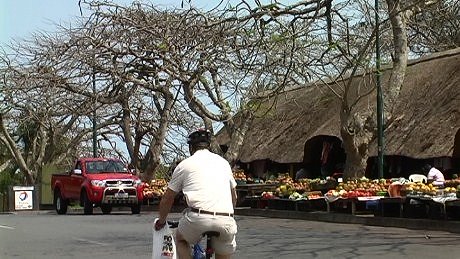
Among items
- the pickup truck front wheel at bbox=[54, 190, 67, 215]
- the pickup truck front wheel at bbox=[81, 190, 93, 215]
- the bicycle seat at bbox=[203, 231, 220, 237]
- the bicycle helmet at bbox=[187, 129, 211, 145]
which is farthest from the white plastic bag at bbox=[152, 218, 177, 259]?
the pickup truck front wheel at bbox=[54, 190, 67, 215]

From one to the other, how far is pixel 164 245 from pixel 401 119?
65.1 feet

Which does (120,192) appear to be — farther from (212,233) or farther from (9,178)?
(9,178)

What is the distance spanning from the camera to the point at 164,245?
7586 millimetres

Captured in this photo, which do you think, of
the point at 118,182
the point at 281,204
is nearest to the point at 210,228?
the point at 281,204

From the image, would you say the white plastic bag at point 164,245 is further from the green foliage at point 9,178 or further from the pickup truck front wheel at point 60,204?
the green foliage at point 9,178

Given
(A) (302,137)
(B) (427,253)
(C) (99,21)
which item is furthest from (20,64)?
(B) (427,253)

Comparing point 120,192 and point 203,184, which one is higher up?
point 203,184

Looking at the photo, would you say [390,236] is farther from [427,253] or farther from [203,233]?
[203,233]

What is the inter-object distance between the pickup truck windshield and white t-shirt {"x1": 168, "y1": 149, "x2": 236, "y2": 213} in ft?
72.0

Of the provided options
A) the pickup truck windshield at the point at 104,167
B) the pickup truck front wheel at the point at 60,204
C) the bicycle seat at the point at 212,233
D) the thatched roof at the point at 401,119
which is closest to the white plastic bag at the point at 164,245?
the bicycle seat at the point at 212,233

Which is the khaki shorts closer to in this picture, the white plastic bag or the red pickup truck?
the white plastic bag

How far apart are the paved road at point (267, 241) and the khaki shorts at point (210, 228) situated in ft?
20.2

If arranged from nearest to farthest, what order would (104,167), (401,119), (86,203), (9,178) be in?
(401,119) < (86,203) < (104,167) < (9,178)

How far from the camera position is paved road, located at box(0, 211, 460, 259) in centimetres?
1414
